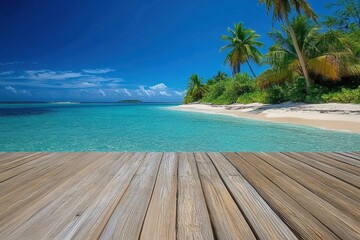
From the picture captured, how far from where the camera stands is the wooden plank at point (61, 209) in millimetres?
1314

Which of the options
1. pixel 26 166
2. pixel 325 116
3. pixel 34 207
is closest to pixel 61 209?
pixel 34 207

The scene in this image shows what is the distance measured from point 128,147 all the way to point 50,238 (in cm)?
587

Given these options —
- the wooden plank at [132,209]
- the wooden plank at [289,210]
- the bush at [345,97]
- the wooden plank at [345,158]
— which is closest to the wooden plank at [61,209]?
the wooden plank at [132,209]

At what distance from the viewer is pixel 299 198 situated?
1.76 m

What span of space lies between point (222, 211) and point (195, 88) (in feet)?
153

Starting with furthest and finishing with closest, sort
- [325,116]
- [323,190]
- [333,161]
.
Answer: [325,116] → [333,161] → [323,190]

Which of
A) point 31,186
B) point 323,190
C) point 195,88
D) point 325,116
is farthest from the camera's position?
point 195,88

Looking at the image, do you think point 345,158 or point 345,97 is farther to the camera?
point 345,97

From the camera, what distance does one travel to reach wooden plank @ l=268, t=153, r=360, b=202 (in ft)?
6.16

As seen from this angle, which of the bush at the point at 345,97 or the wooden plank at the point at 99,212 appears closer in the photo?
the wooden plank at the point at 99,212

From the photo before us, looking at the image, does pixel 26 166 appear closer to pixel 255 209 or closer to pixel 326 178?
pixel 255 209

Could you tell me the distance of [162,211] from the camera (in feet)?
5.11

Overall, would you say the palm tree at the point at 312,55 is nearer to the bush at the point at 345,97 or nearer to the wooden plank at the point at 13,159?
the bush at the point at 345,97

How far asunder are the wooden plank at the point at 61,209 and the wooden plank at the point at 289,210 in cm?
128
